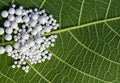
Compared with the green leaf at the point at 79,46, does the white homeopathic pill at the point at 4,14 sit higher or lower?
higher

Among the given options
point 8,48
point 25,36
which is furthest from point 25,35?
point 8,48

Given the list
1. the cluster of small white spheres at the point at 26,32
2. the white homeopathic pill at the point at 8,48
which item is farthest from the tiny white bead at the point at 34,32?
the white homeopathic pill at the point at 8,48

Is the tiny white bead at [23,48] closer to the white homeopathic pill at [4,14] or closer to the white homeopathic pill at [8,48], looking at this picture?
the white homeopathic pill at [8,48]

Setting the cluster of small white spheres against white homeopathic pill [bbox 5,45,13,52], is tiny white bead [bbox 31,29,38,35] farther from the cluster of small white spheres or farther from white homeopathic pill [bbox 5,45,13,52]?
white homeopathic pill [bbox 5,45,13,52]

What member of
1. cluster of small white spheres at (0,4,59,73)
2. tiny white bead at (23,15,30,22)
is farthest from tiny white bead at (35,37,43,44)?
tiny white bead at (23,15,30,22)

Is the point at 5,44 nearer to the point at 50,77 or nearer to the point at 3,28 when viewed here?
the point at 3,28

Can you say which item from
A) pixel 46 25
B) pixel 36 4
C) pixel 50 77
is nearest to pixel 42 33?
pixel 46 25

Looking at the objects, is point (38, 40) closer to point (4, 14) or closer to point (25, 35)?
point (25, 35)
